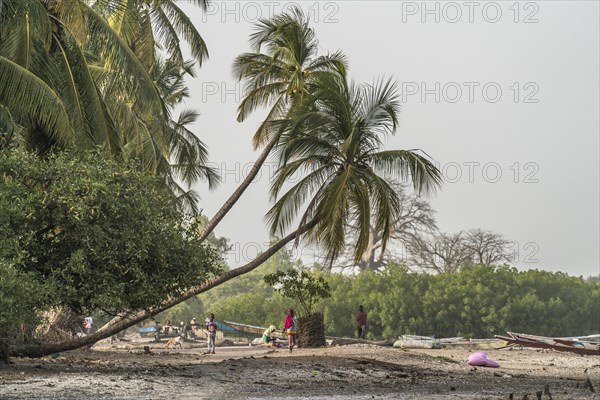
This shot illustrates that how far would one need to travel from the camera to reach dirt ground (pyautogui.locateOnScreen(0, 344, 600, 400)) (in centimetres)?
1334

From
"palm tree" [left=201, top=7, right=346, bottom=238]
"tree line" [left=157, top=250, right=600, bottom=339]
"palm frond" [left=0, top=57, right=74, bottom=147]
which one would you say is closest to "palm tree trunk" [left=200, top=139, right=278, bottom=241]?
"palm tree" [left=201, top=7, right=346, bottom=238]

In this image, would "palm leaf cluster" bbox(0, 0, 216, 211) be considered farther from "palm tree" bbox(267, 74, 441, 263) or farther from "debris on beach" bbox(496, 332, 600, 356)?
"debris on beach" bbox(496, 332, 600, 356)

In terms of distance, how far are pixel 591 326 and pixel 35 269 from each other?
34.5 meters

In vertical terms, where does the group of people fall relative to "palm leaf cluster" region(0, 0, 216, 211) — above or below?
below

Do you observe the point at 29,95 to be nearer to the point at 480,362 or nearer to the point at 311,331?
the point at 480,362

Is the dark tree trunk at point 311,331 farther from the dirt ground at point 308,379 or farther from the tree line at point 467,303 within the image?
the tree line at point 467,303

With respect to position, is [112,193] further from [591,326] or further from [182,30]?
[591,326]

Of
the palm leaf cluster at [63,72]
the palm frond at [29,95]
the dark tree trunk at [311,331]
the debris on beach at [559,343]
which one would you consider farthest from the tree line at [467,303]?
the palm frond at [29,95]

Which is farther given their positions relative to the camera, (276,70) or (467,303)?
(467,303)

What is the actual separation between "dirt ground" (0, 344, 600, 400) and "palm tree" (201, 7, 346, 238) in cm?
573

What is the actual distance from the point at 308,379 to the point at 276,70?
10478 mm

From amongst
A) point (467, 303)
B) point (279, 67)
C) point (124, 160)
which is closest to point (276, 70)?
point (279, 67)

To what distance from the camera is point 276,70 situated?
2472 cm

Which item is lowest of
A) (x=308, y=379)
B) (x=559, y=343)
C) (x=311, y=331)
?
(x=308, y=379)
